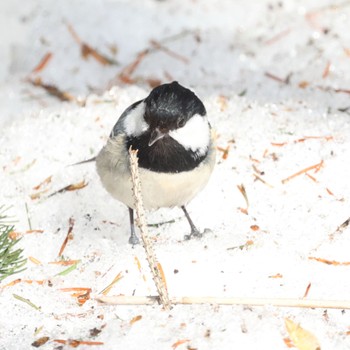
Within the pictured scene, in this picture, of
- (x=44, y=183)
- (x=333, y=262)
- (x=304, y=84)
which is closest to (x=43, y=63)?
(x=44, y=183)

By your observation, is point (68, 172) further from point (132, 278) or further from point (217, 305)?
point (217, 305)

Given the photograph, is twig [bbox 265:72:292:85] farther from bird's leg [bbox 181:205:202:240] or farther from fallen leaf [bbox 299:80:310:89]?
bird's leg [bbox 181:205:202:240]

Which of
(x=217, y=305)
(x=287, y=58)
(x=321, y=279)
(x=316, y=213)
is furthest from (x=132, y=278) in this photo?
(x=287, y=58)

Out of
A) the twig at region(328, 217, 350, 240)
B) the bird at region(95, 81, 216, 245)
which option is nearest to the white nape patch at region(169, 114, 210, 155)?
the bird at region(95, 81, 216, 245)

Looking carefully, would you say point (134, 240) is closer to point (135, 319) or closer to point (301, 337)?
point (135, 319)

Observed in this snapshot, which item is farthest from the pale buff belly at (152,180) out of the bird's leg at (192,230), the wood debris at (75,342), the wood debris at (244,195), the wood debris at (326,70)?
the wood debris at (326,70)

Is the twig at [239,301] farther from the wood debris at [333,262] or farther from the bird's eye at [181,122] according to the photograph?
the bird's eye at [181,122]
